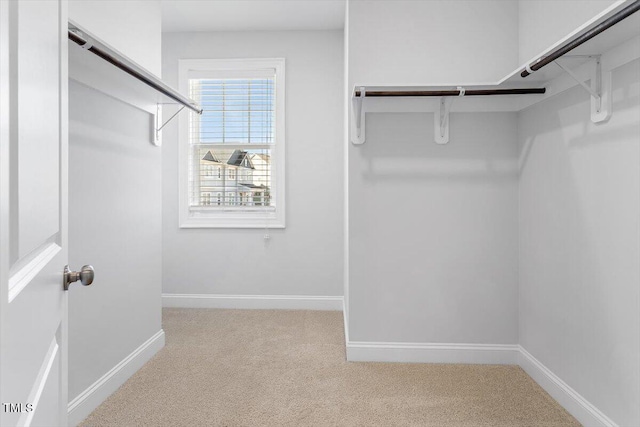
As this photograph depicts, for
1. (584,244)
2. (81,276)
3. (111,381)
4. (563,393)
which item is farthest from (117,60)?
(563,393)

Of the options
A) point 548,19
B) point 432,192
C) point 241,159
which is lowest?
point 432,192

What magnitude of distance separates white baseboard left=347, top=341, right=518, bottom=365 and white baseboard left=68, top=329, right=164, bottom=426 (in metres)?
1.27

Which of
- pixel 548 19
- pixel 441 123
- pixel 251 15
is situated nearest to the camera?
pixel 548 19

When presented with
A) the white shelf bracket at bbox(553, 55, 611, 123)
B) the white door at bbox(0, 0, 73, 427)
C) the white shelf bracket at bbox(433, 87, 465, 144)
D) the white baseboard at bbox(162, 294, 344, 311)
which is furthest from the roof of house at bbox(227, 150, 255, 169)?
the white door at bbox(0, 0, 73, 427)

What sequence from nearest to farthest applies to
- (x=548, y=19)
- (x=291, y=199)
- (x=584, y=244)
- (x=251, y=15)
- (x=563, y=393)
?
(x=584, y=244) < (x=563, y=393) < (x=548, y=19) < (x=251, y=15) < (x=291, y=199)

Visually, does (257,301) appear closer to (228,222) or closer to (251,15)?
(228,222)

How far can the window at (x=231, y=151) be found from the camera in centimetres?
400

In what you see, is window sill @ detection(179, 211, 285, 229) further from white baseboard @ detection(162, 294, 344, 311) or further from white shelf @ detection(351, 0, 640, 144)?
white shelf @ detection(351, 0, 640, 144)

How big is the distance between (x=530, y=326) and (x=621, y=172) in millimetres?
1124

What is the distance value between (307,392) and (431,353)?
852 mm

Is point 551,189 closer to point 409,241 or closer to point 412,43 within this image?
point 409,241

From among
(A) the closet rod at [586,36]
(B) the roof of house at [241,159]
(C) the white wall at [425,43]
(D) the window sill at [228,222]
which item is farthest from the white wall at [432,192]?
(B) the roof of house at [241,159]

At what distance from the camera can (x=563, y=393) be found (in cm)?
209

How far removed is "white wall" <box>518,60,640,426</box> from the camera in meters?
1.66
